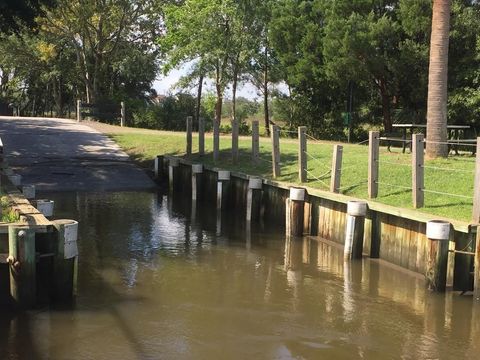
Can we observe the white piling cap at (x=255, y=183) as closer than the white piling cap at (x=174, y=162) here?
Yes

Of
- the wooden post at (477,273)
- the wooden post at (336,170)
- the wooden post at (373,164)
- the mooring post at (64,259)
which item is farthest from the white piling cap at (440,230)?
the mooring post at (64,259)

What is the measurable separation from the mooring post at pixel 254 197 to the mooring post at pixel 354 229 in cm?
432

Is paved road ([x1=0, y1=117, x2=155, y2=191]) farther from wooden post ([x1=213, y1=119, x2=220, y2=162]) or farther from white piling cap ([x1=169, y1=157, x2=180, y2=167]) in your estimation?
wooden post ([x1=213, y1=119, x2=220, y2=162])

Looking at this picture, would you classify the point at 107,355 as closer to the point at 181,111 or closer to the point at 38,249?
the point at 38,249

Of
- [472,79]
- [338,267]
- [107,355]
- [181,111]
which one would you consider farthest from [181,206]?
[181,111]

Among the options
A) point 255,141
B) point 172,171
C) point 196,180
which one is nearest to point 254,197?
point 255,141

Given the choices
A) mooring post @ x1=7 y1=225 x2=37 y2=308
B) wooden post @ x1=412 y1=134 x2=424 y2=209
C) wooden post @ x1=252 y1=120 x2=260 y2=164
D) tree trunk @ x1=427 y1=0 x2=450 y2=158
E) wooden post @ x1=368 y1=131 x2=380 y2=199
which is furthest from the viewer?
wooden post @ x1=252 y1=120 x2=260 y2=164

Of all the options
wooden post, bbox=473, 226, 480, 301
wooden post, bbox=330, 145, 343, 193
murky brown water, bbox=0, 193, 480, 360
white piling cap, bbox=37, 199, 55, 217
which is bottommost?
murky brown water, bbox=0, 193, 480, 360

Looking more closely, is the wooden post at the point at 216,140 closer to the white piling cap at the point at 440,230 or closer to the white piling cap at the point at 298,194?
the white piling cap at the point at 298,194

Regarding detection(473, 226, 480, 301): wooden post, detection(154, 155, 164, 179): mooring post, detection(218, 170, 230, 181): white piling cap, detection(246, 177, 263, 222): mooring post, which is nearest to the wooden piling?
detection(218, 170, 230, 181): white piling cap

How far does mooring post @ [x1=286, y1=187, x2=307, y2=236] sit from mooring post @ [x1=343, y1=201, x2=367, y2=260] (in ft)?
6.56

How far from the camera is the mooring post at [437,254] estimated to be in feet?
29.2

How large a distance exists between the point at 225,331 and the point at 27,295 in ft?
8.96

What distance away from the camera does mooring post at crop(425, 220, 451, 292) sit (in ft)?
29.2
